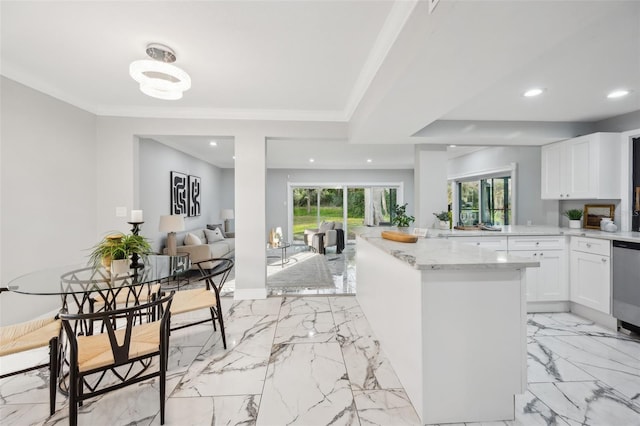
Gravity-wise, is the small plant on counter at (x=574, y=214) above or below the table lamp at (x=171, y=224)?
above

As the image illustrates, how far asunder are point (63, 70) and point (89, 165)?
1156 millimetres

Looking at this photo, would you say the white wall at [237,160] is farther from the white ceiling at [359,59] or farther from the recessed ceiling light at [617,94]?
the recessed ceiling light at [617,94]

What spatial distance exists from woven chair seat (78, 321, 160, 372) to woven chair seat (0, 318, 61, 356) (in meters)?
0.21

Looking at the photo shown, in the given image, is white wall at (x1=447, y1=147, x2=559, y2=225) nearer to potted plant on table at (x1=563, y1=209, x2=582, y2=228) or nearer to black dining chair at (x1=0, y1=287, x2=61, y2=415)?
potted plant on table at (x1=563, y1=209, x2=582, y2=228)


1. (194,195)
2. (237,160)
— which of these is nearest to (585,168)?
(237,160)

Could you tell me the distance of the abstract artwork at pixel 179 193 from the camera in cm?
530

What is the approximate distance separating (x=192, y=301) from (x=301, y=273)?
9.67ft

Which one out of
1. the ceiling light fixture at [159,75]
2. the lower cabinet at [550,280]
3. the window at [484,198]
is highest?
the ceiling light fixture at [159,75]

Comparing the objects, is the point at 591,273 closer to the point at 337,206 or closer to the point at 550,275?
the point at 550,275

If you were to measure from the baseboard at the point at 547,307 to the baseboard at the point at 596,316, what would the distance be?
0.07m

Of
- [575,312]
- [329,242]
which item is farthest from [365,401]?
[329,242]

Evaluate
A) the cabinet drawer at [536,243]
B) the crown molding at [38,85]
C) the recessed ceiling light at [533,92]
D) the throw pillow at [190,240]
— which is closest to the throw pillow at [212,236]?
the throw pillow at [190,240]

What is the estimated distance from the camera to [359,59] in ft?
7.83

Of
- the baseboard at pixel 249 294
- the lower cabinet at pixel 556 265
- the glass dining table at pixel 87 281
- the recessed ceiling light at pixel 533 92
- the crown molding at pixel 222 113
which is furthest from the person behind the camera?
the baseboard at pixel 249 294
